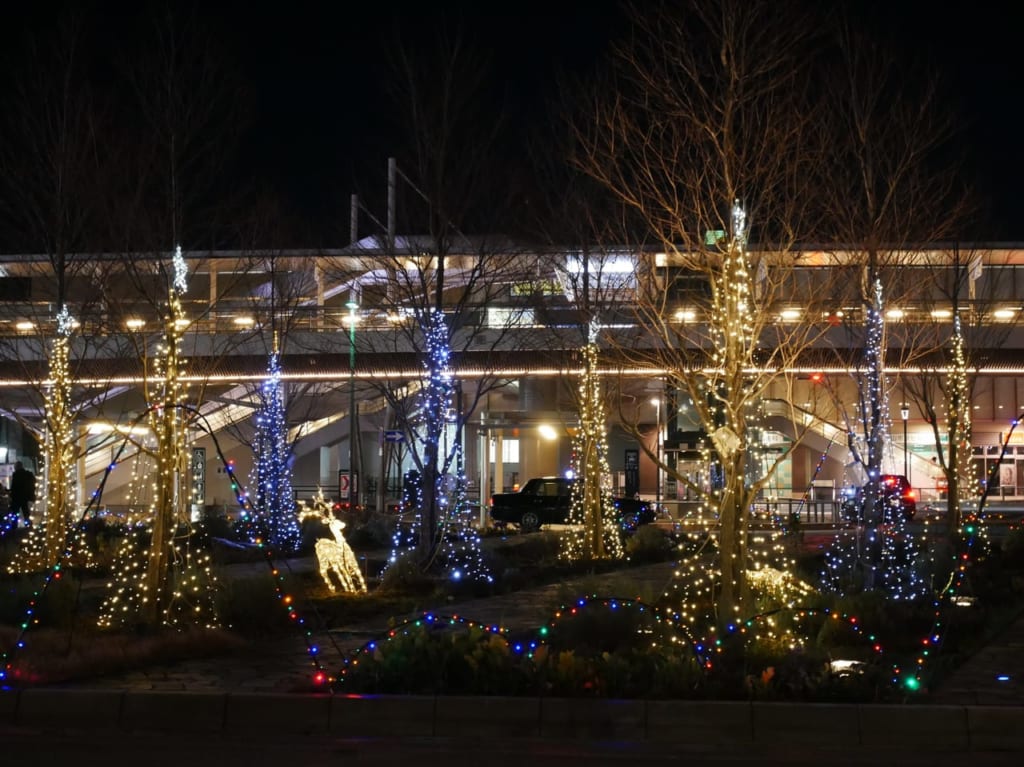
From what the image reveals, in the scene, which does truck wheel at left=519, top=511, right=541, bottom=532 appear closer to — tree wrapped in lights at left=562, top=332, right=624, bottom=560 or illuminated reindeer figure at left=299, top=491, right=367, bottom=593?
tree wrapped in lights at left=562, top=332, right=624, bottom=560

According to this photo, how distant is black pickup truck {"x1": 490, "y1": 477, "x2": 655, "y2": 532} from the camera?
32.8 m

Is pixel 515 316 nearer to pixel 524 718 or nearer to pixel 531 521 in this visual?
pixel 531 521

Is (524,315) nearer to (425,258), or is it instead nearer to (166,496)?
(425,258)

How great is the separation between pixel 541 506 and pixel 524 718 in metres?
24.9

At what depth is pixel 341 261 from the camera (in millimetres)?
25188

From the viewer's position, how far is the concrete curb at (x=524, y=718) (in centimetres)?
812

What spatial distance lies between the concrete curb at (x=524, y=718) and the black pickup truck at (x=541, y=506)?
23770 mm

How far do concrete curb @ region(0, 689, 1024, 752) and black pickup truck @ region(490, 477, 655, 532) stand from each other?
78.0 ft

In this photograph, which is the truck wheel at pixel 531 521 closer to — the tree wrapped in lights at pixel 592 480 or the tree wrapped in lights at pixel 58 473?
the tree wrapped in lights at pixel 592 480

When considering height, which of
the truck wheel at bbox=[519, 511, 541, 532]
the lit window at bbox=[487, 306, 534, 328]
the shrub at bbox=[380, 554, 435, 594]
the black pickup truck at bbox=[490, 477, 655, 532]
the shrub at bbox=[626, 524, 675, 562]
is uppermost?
the lit window at bbox=[487, 306, 534, 328]

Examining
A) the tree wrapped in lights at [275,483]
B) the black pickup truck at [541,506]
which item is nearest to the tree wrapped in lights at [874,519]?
the tree wrapped in lights at [275,483]

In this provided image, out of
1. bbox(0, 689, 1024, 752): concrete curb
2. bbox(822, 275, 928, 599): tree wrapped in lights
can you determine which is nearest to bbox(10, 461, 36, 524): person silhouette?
bbox(822, 275, 928, 599): tree wrapped in lights

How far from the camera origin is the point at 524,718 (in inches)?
329

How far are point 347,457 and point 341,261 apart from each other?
90.9 ft
